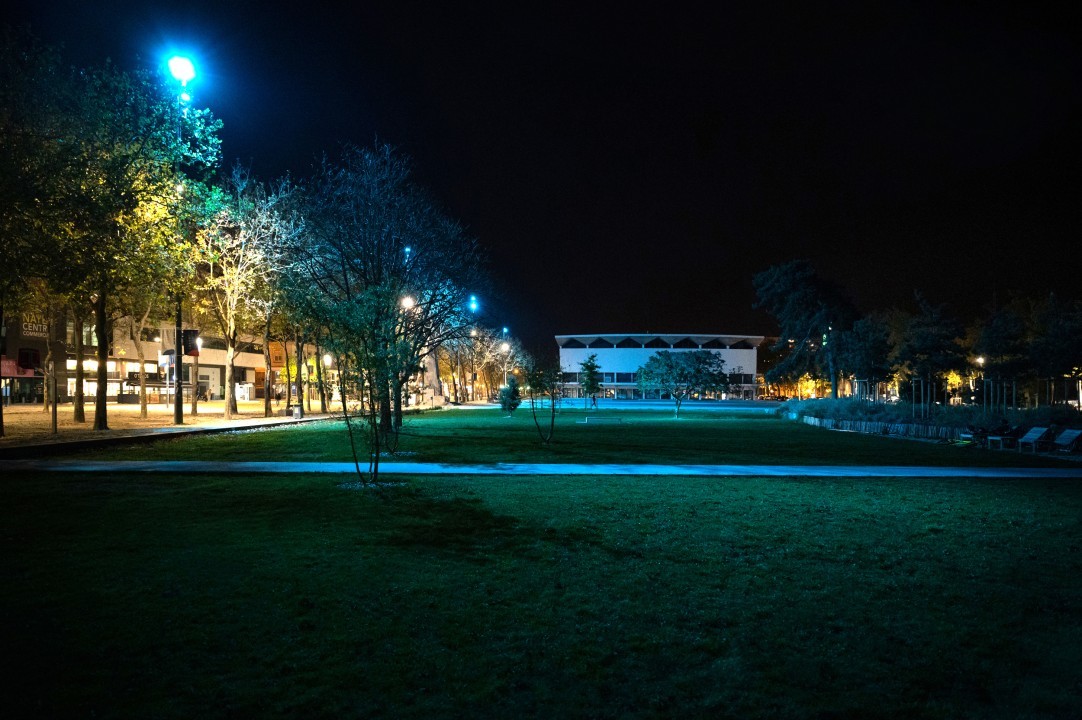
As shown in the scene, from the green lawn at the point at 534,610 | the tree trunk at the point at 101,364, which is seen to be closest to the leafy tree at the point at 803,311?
the tree trunk at the point at 101,364

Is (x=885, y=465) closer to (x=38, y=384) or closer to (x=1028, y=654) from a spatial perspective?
(x=1028, y=654)

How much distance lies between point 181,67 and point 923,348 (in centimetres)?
3955

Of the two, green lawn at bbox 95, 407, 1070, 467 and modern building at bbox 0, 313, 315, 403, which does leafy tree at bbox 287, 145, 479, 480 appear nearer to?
green lawn at bbox 95, 407, 1070, 467

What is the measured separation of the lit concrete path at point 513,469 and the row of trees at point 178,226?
2.03 m

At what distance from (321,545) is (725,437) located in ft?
78.8

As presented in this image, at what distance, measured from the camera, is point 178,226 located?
25031 mm

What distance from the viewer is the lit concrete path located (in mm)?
16891

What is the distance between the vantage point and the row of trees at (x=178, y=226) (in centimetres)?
1620

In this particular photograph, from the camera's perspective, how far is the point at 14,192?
18031 mm

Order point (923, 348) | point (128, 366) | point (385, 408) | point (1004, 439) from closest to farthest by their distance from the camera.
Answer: point (385, 408) < point (1004, 439) < point (923, 348) < point (128, 366)

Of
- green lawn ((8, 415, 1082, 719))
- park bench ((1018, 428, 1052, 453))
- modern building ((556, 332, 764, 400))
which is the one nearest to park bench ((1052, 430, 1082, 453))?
park bench ((1018, 428, 1052, 453))

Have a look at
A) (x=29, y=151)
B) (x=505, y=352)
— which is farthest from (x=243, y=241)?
(x=505, y=352)

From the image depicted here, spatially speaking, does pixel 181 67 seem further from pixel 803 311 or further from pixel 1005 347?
pixel 803 311

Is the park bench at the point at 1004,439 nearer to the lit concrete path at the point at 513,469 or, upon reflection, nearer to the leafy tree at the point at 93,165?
the lit concrete path at the point at 513,469
